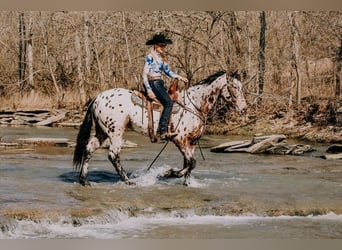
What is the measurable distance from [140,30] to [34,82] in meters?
0.73

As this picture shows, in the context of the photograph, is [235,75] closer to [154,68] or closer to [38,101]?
[154,68]

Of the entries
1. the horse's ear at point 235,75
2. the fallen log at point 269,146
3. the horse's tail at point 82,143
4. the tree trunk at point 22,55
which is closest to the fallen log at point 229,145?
the fallen log at point 269,146

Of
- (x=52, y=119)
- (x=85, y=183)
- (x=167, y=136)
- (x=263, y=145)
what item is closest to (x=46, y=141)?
(x=52, y=119)

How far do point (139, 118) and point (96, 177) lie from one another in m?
0.45

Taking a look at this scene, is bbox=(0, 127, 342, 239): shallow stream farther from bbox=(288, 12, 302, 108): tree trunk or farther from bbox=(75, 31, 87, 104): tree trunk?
bbox=(288, 12, 302, 108): tree trunk

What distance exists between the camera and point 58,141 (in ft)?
12.0

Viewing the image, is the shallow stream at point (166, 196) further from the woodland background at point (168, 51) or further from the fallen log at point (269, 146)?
the woodland background at point (168, 51)

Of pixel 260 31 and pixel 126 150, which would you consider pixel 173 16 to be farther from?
pixel 126 150

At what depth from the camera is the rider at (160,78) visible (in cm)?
362

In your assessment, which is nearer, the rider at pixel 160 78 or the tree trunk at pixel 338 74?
the rider at pixel 160 78

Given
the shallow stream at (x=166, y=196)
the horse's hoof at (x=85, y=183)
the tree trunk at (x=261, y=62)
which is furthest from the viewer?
the tree trunk at (x=261, y=62)

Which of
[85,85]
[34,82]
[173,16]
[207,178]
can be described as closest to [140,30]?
[173,16]

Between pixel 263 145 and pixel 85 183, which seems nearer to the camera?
pixel 85 183

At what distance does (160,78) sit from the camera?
3641mm
